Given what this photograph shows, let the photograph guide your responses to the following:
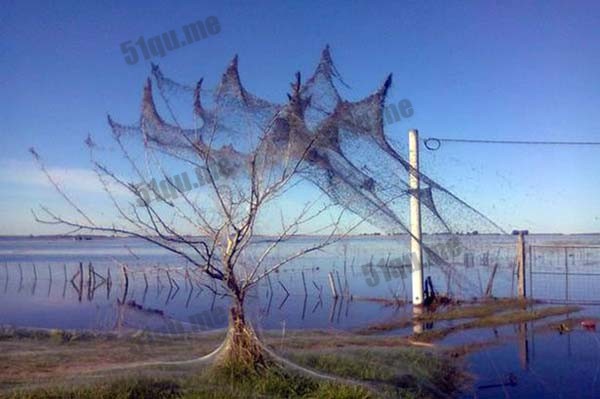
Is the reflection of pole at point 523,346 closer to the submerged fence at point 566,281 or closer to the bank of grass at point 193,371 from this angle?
the bank of grass at point 193,371

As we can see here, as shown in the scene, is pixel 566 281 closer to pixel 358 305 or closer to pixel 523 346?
pixel 358 305

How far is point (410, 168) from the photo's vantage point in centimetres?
1229

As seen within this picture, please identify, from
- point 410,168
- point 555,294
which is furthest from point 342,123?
point 555,294

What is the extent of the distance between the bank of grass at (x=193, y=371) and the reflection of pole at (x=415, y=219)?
2.82 metres

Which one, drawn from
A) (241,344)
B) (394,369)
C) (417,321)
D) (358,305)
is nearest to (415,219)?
(417,321)

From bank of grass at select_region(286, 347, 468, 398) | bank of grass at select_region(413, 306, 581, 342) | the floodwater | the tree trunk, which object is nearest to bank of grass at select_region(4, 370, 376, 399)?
the tree trunk

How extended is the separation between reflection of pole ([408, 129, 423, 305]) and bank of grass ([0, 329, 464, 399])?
2.82 metres

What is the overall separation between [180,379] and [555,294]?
20989mm

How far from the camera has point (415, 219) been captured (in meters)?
15.2

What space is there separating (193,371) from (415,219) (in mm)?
8334

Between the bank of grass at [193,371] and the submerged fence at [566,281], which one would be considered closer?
the bank of grass at [193,371]

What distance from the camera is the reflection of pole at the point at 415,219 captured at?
42.7 ft

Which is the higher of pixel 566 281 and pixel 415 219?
pixel 415 219

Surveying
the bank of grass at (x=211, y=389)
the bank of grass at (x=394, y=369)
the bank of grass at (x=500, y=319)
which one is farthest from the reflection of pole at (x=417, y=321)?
the bank of grass at (x=211, y=389)
